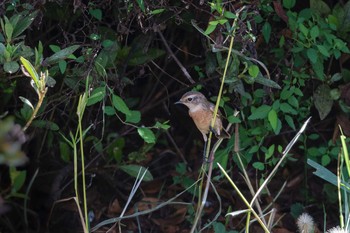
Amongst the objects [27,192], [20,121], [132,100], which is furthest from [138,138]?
[20,121]

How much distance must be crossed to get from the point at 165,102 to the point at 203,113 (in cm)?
82

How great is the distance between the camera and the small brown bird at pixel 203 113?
324cm

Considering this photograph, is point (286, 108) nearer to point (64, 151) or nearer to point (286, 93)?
point (286, 93)

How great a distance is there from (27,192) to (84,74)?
99 cm

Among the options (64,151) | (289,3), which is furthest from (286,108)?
(64,151)

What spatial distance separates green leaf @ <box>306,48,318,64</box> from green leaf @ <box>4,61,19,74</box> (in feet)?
4.12

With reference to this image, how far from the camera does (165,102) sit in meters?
4.06

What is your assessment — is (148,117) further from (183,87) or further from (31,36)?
(31,36)

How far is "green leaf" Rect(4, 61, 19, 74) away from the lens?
2.71m

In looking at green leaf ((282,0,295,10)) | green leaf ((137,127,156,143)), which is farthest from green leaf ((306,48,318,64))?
green leaf ((137,127,156,143))

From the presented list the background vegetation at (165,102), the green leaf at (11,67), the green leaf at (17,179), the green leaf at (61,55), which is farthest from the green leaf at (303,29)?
the green leaf at (17,179)

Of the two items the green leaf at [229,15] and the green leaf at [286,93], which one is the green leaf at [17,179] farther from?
the green leaf at [229,15]

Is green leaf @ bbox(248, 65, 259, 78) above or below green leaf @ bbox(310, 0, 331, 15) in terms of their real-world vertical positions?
below

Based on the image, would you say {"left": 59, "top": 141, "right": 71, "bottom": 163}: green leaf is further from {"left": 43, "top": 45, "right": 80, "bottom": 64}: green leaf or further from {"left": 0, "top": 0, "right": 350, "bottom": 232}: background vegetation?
{"left": 43, "top": 45, "right": 80, "bottom": 64}: green leaf
